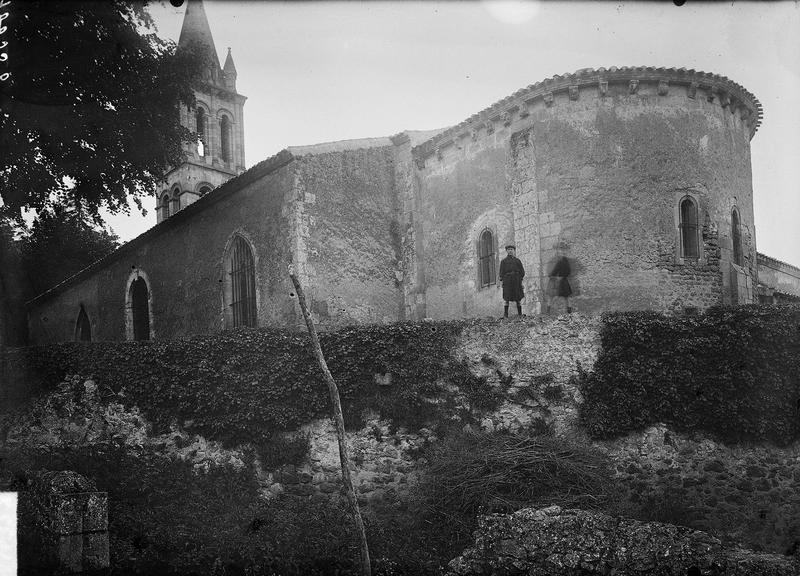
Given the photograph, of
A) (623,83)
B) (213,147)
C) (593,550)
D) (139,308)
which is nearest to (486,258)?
(623,83)

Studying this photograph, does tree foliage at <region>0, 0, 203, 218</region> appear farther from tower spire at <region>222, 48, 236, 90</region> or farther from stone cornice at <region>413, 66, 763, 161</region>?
tower spire at <region>222, 48, 236, 90</region>

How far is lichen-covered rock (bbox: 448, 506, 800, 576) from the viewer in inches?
284

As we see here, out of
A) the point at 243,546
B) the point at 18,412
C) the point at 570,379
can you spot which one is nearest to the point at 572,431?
the point at 570,379

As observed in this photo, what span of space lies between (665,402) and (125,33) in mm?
11543

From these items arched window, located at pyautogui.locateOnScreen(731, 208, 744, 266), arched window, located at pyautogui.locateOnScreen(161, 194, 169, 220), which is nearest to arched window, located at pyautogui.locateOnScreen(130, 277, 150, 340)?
arched window, located at pyautogui.locateOnScreen(161, 194, 169, 220)

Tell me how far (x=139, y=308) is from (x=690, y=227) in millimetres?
18068

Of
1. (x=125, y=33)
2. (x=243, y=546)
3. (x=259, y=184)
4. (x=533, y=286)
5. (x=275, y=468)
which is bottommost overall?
(x=243, y=546)

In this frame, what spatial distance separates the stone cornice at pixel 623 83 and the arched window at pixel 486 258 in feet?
8.80

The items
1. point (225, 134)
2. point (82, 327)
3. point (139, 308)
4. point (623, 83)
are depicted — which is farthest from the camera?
point (225, 134)

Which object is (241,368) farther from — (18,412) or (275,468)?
(18,412)

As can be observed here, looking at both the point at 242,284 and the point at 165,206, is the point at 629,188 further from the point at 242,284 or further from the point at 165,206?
the point at 165,206

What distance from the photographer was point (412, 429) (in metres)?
12.9

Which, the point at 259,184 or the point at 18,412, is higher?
the point at 259,184

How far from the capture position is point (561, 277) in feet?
53.4
